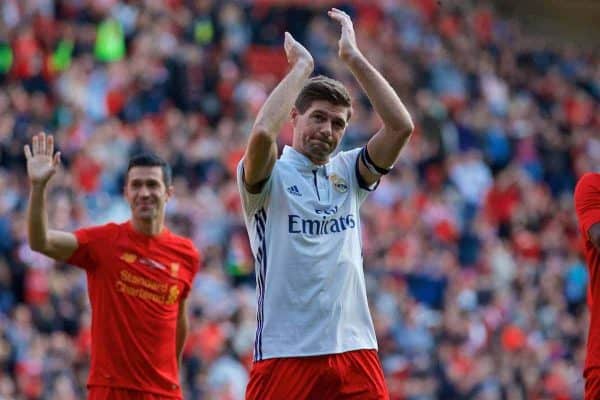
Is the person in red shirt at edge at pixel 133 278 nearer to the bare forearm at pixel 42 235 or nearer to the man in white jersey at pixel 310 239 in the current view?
the bare forearm at pixel 42 235

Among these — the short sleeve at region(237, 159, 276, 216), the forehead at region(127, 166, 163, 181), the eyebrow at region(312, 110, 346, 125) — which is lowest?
the short sleeve at region(237, 159, 276, 216)

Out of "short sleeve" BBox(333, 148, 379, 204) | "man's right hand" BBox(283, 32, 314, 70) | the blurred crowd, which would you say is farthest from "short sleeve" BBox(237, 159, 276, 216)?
the blurred crowd

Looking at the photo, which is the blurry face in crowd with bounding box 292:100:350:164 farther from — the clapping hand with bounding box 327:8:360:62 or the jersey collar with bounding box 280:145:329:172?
the clapping hand with bounding box 327:8:360:62

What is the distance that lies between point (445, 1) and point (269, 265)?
70.7ft

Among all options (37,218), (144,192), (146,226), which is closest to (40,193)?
(37,218)

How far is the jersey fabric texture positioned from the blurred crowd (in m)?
7.18

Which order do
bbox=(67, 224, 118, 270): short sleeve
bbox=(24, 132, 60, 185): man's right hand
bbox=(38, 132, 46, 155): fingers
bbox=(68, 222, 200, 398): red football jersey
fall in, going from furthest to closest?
1. bbox=(67, 224, 118, 270): short sleeve
2. bbox=(68, 222, 200, 398): red football jersey
3. bbox=(38, 132, 46, 155): fingers
4. bbox=(24, 132, 60, 185): man's right hand

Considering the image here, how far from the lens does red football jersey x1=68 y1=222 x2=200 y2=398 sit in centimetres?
928

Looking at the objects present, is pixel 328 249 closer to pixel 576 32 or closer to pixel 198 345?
pixel 198 345

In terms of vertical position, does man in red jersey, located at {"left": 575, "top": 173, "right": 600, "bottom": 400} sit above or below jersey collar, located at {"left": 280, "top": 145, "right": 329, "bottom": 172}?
below

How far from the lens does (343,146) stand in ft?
71.5

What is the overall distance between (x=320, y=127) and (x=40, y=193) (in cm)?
236

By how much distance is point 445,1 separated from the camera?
28.3 m

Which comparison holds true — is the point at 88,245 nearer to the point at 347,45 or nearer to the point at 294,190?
the point at 294,190
